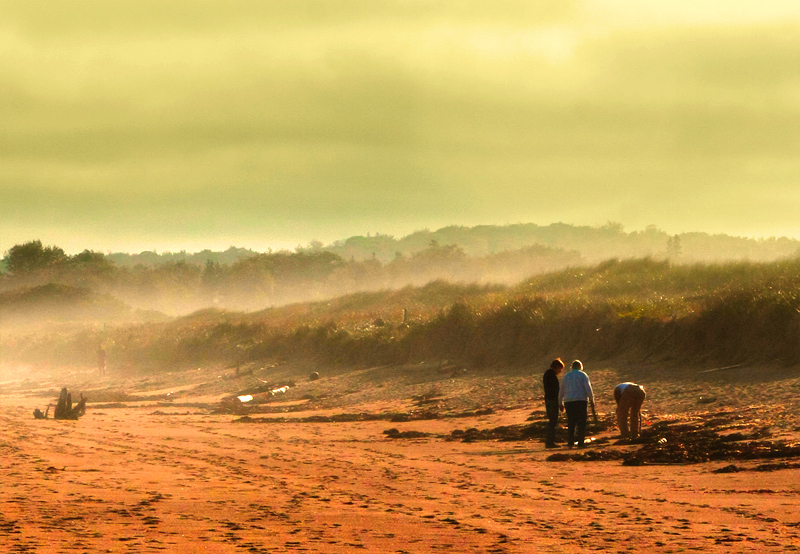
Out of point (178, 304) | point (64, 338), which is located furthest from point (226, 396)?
point (178, 304)

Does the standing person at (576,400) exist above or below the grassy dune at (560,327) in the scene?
below

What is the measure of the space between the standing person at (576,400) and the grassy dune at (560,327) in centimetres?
781

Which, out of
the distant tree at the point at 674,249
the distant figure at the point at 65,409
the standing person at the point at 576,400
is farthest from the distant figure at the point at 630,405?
the distant tree at the point at 674,249

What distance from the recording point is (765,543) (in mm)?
7379

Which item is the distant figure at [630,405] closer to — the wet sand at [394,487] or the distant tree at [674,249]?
the wet sand at [394,487]

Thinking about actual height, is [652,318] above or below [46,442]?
above

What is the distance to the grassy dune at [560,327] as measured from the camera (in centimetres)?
2295

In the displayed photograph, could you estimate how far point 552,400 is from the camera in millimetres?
15445

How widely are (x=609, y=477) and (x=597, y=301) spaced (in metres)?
17.5

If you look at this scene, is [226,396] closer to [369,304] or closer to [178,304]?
[369,304]

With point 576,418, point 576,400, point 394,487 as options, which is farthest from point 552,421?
point 394,487

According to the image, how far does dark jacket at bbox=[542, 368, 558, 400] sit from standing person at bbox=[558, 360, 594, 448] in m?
0.56

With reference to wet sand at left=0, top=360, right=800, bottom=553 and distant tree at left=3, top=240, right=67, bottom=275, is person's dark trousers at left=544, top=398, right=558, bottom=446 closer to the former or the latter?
wet sand at left=0, top=360, right=800, bottom=553

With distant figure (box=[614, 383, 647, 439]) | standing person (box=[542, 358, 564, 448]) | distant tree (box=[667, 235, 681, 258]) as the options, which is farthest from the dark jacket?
distant tree (box=[667, 235, 681, 258])
